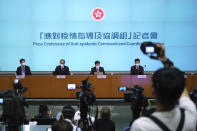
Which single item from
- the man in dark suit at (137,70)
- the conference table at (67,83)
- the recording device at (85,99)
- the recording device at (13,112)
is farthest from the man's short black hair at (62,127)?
the man in dark suit at (137,70)

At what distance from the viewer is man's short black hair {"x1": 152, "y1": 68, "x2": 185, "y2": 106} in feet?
4.97

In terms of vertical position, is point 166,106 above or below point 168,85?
below

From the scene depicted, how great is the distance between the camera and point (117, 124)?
5930 millimetres

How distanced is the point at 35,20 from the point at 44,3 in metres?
0.61

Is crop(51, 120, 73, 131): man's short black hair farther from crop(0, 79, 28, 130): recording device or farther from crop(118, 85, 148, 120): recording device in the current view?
crop(118, 85, 148, 120): recording device

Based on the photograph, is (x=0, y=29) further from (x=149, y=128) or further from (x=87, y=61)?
(x=149, y=128)

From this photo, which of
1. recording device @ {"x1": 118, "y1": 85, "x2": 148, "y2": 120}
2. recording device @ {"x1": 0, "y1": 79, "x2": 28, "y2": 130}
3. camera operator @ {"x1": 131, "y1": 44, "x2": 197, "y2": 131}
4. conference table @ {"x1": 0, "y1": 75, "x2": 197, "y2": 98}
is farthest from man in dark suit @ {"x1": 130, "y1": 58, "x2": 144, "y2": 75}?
camera operator @ {"x1": 131, "y1": 44, "x2": 197, "y2": 131}

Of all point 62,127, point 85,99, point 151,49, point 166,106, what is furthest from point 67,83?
point 166,106

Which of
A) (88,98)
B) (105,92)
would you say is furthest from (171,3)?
(88,98)

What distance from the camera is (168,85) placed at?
1.51 metres

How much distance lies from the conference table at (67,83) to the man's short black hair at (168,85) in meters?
5.94

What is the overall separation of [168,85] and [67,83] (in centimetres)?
617

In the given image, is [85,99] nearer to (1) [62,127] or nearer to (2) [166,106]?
(1) [62,127]

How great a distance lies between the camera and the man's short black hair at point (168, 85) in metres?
1.51
